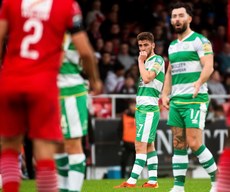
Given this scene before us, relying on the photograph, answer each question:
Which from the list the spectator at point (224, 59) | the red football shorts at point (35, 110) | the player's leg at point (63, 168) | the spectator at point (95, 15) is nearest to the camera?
the red football shorts at point (35, 110)

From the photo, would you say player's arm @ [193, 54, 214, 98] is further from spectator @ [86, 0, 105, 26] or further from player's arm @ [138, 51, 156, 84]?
spectator @ [86, 0, 105, 26]

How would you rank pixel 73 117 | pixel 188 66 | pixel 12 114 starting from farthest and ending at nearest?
pixel 188 66 → pixel 73 117 → pixel 12 114

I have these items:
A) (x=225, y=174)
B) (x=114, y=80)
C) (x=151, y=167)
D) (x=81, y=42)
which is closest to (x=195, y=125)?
(x=151, y=167)

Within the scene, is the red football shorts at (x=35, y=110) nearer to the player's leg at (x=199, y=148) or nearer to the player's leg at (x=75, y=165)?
the player's leg at (x=75, y=165)

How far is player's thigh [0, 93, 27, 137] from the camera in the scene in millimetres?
7551

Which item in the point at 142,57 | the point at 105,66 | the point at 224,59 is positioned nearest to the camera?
the point at 142,57

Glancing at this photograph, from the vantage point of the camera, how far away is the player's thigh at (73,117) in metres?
9.20

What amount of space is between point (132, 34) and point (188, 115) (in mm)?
12007

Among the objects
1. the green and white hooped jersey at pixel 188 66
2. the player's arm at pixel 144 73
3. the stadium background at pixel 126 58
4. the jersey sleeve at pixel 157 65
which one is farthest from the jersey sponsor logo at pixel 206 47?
the stadium background at pixel 126 58

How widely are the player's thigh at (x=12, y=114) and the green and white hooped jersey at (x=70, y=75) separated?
162 centimetres

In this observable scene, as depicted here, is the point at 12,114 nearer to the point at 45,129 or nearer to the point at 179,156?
the point at 45,129

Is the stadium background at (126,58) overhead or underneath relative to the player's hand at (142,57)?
underneath

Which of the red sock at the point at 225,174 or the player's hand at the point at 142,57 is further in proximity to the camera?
the player's hand at the point at 142,57

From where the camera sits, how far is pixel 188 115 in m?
11.4
